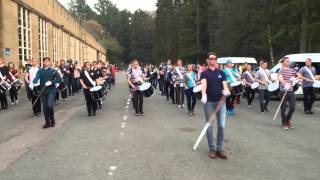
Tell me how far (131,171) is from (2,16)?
2152 cm

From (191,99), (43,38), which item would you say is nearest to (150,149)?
(191,99)

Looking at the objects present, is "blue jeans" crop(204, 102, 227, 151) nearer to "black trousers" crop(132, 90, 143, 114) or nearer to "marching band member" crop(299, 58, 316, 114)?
"black trousers" crop(132, 90, 143, 114)

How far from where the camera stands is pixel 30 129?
1233 centimetres

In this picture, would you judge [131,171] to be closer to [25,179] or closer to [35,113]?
[25,179]

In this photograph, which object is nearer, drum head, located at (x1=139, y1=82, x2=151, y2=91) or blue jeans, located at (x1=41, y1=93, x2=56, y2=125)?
blue jeans, located at (x1=41, y1=93, x2=56, y2=125)

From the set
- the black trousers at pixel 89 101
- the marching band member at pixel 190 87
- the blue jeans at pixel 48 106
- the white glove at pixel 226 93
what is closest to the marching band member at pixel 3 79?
the black trousers at pixel 89 101

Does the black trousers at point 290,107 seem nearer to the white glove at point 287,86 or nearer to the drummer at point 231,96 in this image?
the white glove at point 287,86

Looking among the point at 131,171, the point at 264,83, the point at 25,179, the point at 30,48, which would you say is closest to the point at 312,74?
the point at 264,83

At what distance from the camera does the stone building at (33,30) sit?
2749cm

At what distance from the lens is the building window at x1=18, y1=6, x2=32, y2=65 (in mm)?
31217

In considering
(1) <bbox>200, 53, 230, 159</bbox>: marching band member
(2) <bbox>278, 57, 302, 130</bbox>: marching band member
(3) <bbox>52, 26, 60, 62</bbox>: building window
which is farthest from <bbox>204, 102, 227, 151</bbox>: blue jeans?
(3) <bbox>52, 26, 60, 62</bbox>: building window

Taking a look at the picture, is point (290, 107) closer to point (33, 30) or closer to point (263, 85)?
point (263, 85)

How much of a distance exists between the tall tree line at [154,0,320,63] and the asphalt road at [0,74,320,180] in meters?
25.2

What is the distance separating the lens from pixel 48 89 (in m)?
12.8
